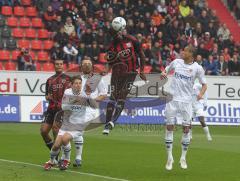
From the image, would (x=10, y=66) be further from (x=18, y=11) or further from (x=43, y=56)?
(x=18, y=11)

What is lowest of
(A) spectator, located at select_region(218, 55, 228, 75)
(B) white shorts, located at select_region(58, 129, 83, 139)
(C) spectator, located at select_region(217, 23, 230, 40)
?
(B) white shorts, located at select_region(58, 129, 83, 139)

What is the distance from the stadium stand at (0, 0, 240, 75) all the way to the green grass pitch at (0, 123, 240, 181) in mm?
7607

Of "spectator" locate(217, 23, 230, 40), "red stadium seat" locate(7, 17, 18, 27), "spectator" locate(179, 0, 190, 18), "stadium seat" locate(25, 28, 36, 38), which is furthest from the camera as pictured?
"spectator" locate(179, 0, 190, 18)

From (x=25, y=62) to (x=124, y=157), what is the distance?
1471 cm

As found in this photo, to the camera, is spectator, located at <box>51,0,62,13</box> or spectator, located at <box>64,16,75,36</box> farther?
spectator, located at <box>51,0,62,13</box>

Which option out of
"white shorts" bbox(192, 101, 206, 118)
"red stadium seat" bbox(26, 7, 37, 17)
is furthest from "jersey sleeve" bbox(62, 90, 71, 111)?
"red stadium seat" bbox(26, 7, 37, 17)

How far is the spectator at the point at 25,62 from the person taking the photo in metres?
31.1

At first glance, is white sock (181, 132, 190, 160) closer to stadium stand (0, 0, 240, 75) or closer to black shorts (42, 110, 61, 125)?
black shorts (42, 110, 61, 125)

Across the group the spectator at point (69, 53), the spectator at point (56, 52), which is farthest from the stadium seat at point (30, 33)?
the spectator at point (69, 53)

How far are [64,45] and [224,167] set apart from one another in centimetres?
1761

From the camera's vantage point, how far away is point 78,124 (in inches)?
563

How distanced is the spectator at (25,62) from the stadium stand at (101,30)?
4.56 ft

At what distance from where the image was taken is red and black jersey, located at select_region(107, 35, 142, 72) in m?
17.8

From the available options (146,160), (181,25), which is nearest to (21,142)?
(146,160)
